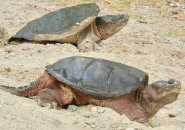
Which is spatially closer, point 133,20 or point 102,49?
point 102,49

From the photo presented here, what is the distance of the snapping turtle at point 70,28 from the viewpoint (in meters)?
7.72

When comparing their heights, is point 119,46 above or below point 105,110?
below

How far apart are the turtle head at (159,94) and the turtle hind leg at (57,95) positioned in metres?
0.67

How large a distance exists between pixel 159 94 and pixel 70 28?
3329 millimetres

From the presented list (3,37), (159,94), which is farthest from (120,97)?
(3,37)

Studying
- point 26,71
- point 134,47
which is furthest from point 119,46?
point 26,71

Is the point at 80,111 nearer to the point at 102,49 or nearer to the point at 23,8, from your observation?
the point at 102,49

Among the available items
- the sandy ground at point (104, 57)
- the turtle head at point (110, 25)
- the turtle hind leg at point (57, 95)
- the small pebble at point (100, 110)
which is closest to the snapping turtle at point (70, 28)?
the turtle head at point (110, 25)

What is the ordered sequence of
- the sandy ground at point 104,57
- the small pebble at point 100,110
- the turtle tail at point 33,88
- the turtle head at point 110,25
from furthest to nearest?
the turtle head at point 110,25
the turtle tail at point 33,88
the small pebble at point 100,110
the sandy ground at point 104,57

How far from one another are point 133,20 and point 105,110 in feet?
18.8

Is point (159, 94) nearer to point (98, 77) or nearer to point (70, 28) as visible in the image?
point (98, 77)

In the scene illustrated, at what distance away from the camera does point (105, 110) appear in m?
4.61

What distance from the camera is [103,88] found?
183 inches

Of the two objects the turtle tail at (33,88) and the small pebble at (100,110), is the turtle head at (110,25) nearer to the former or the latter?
the turtle tail at (33,88)
